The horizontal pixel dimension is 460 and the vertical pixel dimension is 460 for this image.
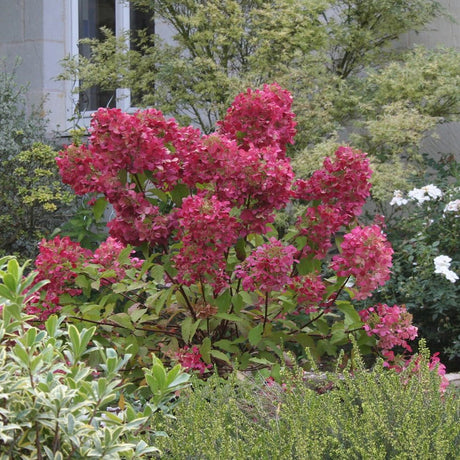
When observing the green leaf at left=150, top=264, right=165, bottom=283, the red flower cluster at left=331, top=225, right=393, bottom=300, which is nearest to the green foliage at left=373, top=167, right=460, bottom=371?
the red flower cluster at left=331, top=225, right=393, bottom=300

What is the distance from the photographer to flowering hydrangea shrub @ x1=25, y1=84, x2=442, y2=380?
306 centimetres

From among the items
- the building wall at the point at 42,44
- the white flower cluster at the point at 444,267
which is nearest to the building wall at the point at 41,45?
the building wall at the point at 42,44

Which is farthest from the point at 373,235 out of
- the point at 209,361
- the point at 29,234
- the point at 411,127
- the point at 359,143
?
the point at 29,234

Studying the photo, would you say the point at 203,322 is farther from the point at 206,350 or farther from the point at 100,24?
the point at 100,24

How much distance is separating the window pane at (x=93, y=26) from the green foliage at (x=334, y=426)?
5.72 meters

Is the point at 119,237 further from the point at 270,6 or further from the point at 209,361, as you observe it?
the point at 270,6

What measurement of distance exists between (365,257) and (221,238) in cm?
58

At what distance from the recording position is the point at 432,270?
15.6 ft

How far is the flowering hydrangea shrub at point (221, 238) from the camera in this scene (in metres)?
3.06

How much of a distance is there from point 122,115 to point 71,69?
13.1 feet

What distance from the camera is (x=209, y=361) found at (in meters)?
3.29

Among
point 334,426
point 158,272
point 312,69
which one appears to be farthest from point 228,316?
point 312,69

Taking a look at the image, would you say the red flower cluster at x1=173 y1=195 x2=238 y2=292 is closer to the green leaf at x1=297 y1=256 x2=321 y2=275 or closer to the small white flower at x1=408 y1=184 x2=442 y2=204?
the green leaf at x1=297 y1=256 x2=321 y2=275

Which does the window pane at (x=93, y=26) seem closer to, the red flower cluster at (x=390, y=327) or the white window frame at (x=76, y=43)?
the white window frame at (x=76, y=43)
